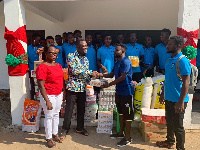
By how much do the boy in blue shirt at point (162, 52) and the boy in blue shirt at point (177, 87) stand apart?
2035 millimetres

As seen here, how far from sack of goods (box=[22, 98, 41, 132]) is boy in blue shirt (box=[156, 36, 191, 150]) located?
2.70 metres

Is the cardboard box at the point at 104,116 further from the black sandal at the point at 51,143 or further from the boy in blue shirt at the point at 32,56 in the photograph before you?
the boy in blue shirt at the point at 32,56

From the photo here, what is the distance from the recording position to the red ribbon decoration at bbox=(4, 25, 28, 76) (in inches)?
173

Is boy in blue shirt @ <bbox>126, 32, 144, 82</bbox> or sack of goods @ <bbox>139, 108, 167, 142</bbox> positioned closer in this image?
sack of goods @ <bbox>139, 108, 167, 142</bbox>

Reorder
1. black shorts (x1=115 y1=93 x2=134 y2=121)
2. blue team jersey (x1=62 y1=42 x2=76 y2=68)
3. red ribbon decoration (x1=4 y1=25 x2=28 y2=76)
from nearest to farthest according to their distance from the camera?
black shorts (x1=115 y1=93 x2=134 y2=121), red ribbon decoration (x1=4 y1=25 x2=28 y2=76), blue team jersey (x1=62 y1=42 x2=76 y2=68)

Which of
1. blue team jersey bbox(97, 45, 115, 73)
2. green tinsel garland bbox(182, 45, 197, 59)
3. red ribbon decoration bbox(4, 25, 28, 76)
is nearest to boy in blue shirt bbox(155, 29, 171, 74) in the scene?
green tinsel garland bbox(182, 45, 197, 59)

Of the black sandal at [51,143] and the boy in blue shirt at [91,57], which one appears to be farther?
the boy in blue shirt at [91,57]

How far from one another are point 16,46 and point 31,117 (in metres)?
1.56

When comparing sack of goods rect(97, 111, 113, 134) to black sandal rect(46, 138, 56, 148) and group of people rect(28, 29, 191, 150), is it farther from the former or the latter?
black sandal rect(46, 138, 56, 148)

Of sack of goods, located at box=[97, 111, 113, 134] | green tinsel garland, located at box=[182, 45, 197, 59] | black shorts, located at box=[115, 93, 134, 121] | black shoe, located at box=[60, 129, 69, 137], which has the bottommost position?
black shoe, located at box=[60, 129, 69, 137]

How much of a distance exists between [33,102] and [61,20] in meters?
3.85

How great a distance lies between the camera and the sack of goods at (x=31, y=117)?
14.6ft

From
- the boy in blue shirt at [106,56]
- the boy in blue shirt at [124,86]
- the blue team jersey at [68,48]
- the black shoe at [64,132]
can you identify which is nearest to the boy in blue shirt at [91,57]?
the boy in blue shirt at [106,56]

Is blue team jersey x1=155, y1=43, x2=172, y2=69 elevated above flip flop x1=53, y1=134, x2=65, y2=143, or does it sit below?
above
